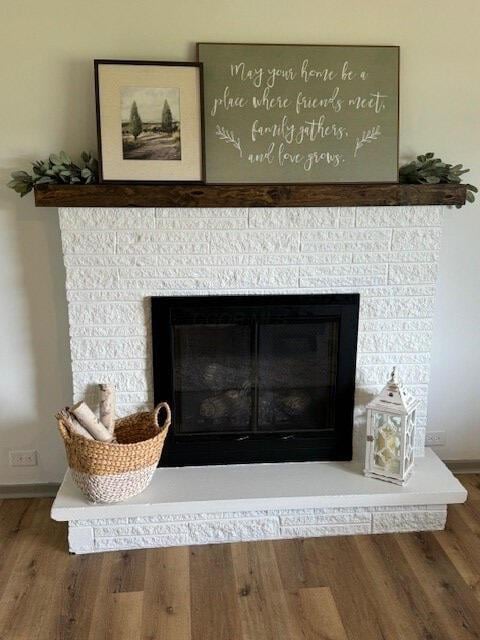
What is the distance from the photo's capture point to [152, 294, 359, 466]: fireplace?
101 inches

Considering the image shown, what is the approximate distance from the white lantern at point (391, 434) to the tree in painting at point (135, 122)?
134 centimetres

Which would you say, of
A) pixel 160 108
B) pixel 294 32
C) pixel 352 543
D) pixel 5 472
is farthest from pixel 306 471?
pixel 294 32

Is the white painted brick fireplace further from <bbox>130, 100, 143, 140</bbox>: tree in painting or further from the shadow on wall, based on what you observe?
<bbox>130, 100, 143, 140</bbox>: tree in painting

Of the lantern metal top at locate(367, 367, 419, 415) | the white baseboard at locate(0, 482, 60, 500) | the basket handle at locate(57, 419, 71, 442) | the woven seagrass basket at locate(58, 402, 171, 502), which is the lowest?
the white baseboard at locate(0, 482, 60, 500)

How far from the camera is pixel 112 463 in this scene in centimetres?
230

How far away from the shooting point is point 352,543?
8.20 ft

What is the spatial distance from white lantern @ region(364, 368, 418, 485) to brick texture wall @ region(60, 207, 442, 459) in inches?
9.2

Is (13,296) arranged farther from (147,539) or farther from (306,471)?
(306,471)

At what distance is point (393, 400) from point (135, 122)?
143cm

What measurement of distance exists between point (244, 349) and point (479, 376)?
111 centimetres

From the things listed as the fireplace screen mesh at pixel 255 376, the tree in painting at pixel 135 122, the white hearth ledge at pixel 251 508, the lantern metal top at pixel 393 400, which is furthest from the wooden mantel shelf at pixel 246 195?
the white hearth ledge at pixel 251 508

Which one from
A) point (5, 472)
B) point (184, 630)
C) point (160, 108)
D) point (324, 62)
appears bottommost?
point (184, 630)

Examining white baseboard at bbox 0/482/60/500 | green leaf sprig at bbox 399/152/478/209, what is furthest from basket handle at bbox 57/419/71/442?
green leaf sprig at bbox 399/152/478/209

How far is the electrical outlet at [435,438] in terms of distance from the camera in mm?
2955
